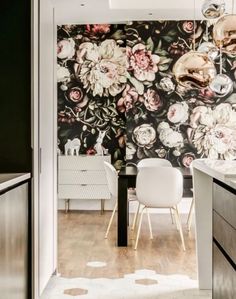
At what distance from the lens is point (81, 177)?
7.66 metres

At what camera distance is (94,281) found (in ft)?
13.2

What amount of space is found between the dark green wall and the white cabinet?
4.43 metres

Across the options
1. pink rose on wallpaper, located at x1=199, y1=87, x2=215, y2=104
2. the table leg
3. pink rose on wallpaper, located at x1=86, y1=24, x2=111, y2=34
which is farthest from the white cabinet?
the table leg

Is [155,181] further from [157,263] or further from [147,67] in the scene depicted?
[147,67]

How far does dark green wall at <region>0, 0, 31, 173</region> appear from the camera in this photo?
3.16 meters

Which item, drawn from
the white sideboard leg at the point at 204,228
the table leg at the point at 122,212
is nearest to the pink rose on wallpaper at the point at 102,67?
the table leg at the point at 122,212

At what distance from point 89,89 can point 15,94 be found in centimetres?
485

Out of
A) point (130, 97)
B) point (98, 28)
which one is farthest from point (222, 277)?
point (98, 28)

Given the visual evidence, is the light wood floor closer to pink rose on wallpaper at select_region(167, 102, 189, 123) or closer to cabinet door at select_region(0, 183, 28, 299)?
cabinet door at select_region(0, 183, 28, 299)

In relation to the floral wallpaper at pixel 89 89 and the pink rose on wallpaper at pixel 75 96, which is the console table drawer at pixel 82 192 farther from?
the pink rose on wallpaper at pixel 75 96

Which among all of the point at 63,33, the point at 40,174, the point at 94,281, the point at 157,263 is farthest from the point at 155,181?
the point at 63,33

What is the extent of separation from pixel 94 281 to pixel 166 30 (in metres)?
4.59

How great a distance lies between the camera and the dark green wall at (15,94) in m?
3.16

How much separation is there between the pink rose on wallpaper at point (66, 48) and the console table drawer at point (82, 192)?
2.01 metres
